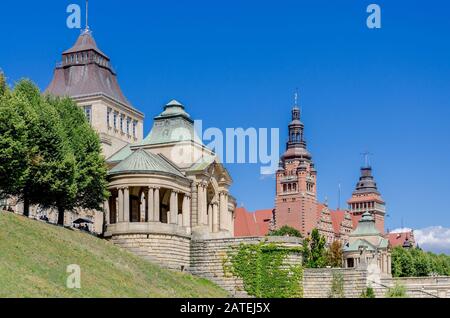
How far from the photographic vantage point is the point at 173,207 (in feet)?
223

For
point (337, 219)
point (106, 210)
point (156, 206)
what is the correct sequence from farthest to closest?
1. point (337, 219)
2. point (106, 210)
3. point (156, 206)

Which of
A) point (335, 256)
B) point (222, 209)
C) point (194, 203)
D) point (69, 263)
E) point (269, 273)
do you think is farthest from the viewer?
point (335, 256)

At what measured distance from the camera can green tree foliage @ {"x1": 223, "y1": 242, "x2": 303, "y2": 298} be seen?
64062mm

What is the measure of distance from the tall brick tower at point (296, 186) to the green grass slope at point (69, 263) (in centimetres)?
10624

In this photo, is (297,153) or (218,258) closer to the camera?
(218,258)

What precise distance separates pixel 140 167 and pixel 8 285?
93.6ft

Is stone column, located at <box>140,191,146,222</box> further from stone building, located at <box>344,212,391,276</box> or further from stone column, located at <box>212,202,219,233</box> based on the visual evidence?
stone building, located at <box>344,212,391,276</box>

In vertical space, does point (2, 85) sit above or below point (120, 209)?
above

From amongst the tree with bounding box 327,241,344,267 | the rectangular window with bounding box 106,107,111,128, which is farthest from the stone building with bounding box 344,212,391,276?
the rectangular window with bounding box 106,107,111,128

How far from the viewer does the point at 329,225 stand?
179875mm

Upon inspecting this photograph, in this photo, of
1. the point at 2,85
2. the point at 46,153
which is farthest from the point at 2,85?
the point at 46,153

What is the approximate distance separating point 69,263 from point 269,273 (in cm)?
1938

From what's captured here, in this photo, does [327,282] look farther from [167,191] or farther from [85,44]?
[85,44]
